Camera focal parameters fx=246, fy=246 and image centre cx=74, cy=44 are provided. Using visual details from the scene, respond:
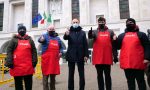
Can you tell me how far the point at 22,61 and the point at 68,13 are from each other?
2835 cm

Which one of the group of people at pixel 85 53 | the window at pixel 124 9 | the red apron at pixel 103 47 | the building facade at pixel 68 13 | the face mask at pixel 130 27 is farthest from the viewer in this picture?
the window at pixel 124 9

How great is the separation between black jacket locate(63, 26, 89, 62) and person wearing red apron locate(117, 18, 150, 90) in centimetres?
123

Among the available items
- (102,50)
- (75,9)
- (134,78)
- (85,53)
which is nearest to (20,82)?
(85,53)

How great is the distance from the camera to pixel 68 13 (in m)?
33.8

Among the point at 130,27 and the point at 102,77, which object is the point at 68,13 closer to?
the point at 102,77

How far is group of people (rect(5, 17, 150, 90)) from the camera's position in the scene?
547 centimetres

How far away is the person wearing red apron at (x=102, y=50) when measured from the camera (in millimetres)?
6207

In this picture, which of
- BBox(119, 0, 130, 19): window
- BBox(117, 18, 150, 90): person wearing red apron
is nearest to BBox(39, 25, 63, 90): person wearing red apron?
BBox(117, 18, 150, 90): person wearing red apron

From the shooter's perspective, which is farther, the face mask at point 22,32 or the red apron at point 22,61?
the face mask at point 22,32

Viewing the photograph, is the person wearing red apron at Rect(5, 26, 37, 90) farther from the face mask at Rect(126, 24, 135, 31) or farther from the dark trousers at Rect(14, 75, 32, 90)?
the face mask at Rect(126, 24, 135, 31)

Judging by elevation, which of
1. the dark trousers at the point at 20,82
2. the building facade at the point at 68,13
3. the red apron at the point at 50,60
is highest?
the building facade at the point at 68,13

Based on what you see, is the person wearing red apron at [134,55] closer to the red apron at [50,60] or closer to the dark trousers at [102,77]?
the dark trousers at [102,77]

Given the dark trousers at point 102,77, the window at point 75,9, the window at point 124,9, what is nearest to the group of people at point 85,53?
the dark trousers at point 102,77

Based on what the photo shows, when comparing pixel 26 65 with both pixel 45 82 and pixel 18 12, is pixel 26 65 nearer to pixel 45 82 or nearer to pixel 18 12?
pixel 45 82
